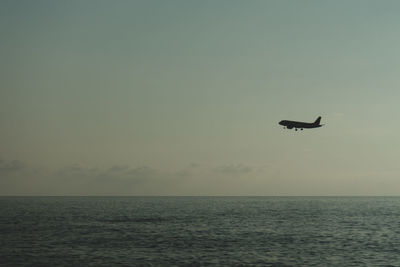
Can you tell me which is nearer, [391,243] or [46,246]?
[46,246]

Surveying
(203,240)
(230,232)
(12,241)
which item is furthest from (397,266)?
(12,241)

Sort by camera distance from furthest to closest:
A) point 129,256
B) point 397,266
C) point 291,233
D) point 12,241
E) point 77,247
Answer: point 291,233, point 12,241, point 77,247, point 129,256, point 397,266

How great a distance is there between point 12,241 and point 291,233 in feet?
162

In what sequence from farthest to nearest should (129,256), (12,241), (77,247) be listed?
(12,241)
(77,247)
(129,256)

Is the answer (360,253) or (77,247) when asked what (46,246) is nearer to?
(77,247)

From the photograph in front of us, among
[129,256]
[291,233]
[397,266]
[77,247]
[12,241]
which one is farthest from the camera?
[291,233]

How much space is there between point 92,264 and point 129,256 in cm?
663

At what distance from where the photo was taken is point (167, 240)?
75312 mm

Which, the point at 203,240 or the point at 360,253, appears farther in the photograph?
the point at 203,240

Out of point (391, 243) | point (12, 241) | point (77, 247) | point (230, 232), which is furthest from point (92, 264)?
point (391, 243)

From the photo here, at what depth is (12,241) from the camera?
2820 inches

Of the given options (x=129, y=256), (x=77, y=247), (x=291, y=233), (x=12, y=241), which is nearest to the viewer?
(x=129, y=256)

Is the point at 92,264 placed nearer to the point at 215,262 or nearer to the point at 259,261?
the point at 215,262

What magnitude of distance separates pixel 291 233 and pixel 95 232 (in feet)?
124
